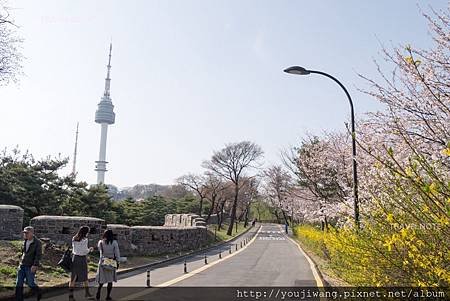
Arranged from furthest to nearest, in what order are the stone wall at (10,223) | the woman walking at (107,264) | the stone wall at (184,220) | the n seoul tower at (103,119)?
the n seoul tower at (103,119)
the stone wall at (184,220)
the stone wall at (10,223)
the woman walking at (107,264)

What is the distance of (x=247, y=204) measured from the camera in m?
73.5

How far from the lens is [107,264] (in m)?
9.32

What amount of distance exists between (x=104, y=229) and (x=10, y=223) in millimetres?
3660

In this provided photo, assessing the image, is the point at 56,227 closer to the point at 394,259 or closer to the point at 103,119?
the point at 394,259

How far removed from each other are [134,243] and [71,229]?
5010mm

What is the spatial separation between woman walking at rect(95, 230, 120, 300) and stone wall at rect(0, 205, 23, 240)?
271 inches

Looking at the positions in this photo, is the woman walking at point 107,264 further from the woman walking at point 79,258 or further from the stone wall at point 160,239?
the stone wall at point 160,239

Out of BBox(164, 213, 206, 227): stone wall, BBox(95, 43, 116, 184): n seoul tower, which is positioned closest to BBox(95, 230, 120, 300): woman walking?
BBox(164, 213, 206, 227): stone wall

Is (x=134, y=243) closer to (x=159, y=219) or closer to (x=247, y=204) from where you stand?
(x=159, y=219)

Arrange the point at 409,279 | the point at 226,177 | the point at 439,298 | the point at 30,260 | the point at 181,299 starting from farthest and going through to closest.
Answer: the point at 226,177, the point at 181,299, the point at 30,260, the point at 409,279, the point at 439,298

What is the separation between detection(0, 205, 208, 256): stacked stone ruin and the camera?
14.7 m

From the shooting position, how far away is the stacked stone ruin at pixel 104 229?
14742 millimetres

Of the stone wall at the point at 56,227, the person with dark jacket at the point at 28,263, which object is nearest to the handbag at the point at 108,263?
the person with dark jacket at the point at 28,263

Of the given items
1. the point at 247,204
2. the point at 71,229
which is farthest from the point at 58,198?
the point at 247,204
